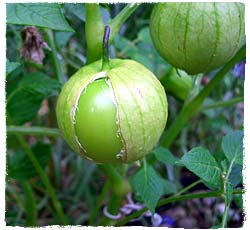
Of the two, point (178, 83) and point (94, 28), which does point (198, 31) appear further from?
point (178, 83)

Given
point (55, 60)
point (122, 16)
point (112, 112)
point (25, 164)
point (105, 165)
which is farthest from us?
point (25, 164)

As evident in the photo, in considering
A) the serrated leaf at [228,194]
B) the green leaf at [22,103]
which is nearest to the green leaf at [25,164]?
the green leaf at [22,103]

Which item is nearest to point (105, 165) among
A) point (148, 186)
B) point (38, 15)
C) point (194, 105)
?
point (148, 186)

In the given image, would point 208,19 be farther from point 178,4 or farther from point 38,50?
point 38,50

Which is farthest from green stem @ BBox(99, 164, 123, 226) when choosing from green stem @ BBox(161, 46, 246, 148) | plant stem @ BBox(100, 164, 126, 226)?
green stem @ BBox(161, 46, 246, 148)

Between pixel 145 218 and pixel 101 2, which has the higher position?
pixel 101 2
